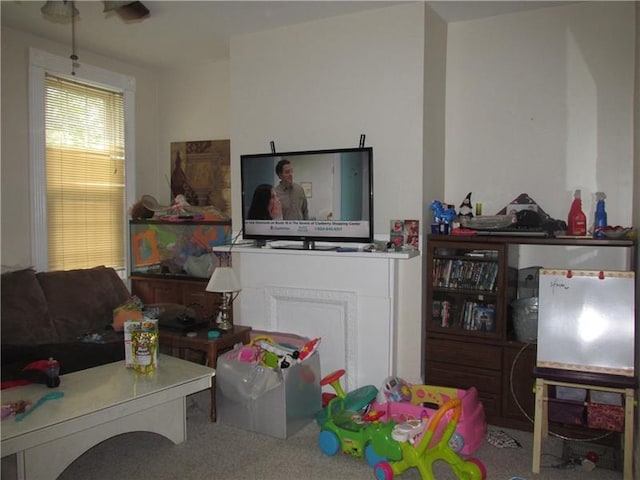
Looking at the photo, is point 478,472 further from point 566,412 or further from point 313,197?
point 313,197

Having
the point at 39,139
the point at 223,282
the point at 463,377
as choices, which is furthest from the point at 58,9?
the point at 463,377

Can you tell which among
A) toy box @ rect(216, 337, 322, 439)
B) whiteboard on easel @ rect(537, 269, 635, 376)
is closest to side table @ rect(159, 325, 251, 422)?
toy box @ rect(216, 337, 322, 439)

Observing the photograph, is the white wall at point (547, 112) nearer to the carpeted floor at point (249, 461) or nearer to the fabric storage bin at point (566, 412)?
the fabric storage bin at point (566, 412)

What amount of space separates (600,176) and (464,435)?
5.94 feet

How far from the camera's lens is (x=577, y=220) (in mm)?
3070

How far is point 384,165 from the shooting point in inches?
131

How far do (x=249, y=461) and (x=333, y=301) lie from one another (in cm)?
115

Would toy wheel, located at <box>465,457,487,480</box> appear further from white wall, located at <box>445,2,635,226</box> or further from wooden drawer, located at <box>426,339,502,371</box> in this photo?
white wall, located at <box>445,2,635,226</box>

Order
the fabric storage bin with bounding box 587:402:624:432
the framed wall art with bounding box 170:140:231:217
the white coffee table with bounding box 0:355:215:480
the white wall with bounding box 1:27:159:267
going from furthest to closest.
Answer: the framed wall art with bounding box 170:140:231:217
the white wall with bounding box 1:27:159:267
the fabric storage bin with bounding box 587:402:624:432
the white coffee table with bounding box 0:355:215:480

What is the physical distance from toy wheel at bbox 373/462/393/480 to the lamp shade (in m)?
1.49

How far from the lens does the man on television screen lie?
11.2 feet

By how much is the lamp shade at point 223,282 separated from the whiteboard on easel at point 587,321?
1891 millimetres

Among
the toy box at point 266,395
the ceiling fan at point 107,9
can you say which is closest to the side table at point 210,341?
the toy box at point 266,395

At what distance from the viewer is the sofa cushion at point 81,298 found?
3.60 m
